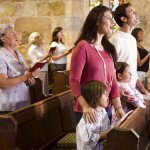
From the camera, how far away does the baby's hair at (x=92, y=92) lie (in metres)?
2.53

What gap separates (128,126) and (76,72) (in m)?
0.50

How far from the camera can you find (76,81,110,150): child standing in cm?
251

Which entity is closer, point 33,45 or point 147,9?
point 33,45

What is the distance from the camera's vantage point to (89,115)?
249 centimetres

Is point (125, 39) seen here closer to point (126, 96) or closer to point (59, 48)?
point (126, 96)

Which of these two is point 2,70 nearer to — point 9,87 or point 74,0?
point 9,87

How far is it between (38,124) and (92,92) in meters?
0.87

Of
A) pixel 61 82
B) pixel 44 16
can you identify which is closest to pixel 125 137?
pixel 61 82

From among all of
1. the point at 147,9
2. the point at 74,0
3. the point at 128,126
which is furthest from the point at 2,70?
the point at 147,9

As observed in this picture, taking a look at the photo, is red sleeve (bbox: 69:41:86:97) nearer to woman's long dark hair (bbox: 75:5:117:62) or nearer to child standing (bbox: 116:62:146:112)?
woman's long dark hair (bbox: 75:5:117:62)

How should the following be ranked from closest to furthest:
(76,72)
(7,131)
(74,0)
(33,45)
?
(76,72) < (7,131) < (33,45) < (74,0)

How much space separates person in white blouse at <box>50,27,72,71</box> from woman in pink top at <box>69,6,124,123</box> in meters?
4.17

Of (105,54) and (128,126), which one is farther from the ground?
(105,54)

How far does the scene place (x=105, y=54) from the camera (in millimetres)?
2715
